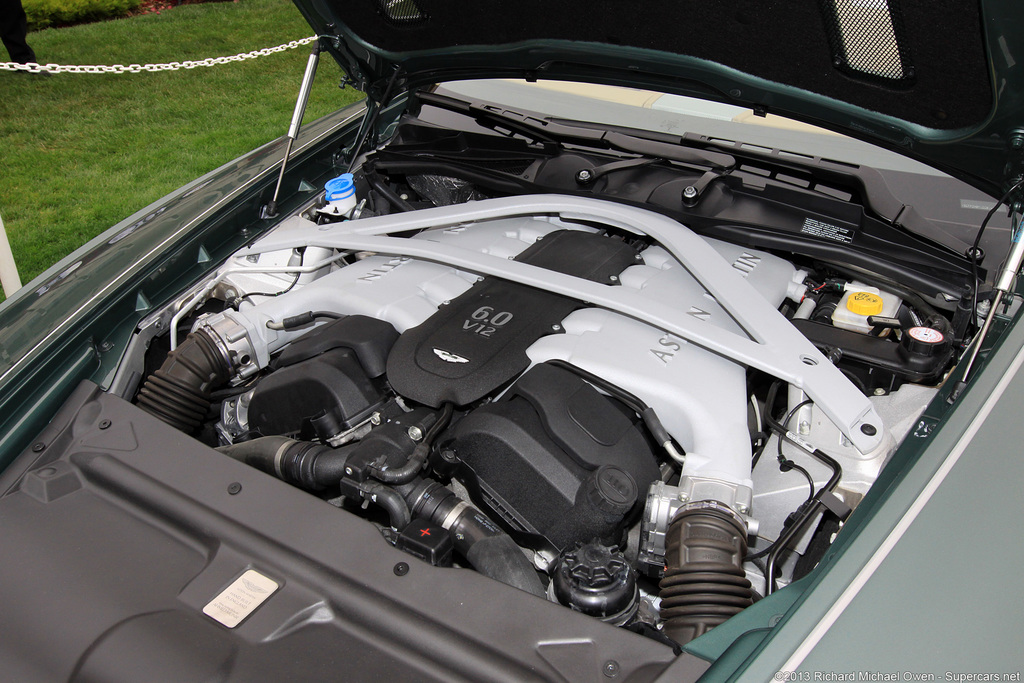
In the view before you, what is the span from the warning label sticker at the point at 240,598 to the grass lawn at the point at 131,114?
349 centimetres

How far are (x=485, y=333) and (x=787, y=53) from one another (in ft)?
2.85

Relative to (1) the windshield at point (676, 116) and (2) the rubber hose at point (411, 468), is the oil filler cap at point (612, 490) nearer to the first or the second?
(2) the rubber hose at point (411, 468)

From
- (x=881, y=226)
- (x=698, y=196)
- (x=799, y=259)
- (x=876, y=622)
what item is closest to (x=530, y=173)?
(x=698, y=196)

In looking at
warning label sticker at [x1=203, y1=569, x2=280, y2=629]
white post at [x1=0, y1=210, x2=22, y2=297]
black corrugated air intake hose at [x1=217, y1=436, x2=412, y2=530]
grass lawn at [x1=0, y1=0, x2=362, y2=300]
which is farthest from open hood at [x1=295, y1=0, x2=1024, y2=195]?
grass lawn at [x1=0, y1=0, x2=362, y2=300]

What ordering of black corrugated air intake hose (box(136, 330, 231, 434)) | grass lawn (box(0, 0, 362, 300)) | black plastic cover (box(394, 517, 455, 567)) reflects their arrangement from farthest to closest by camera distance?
grass lawn (box(0, 0, 362, 300)) → black corrugated air intake hose (box(136, 330, 231, 434)) → black plastic cover (box(394, 517, 455, 567))

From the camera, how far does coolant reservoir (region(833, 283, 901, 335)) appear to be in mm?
1619

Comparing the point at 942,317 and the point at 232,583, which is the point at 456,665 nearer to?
the point at 232,583

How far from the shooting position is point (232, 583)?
118 cm

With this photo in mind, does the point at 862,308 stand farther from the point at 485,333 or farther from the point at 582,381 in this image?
the point at 485,333

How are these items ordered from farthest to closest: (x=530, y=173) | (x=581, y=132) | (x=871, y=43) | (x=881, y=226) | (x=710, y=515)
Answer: (x=581, y=132), (x=530, y=173), (x=881, y=226), (x=871, y=43), (x=710, y=515)

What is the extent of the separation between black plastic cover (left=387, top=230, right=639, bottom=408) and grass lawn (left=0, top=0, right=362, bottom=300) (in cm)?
333

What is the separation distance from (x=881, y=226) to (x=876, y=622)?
1.14 metres

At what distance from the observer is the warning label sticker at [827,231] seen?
170 cm

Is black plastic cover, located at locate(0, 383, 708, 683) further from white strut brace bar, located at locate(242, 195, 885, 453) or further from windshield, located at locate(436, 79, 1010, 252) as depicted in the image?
windshield, located at locate(436, 79, 1010, 252)
